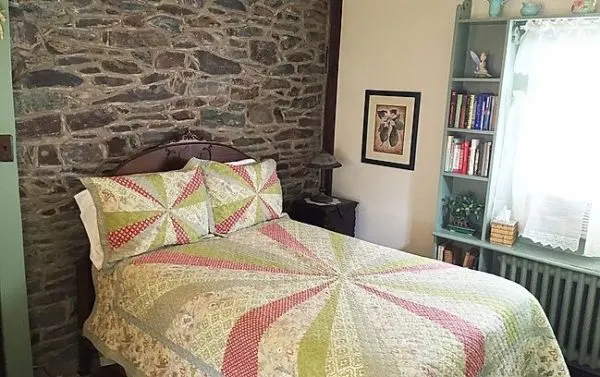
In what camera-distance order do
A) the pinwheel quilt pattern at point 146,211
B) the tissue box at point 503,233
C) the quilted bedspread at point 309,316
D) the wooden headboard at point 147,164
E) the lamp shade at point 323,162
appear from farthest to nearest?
the lamp shade at point 323,162
the tissue box at point 503,233
the wooden headboard at point 147,164
the pinwheel quilt pattern at point 146,211
the quilted bedspread at point 309,316

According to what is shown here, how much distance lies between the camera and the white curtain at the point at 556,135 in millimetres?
2979

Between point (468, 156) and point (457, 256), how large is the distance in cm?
69

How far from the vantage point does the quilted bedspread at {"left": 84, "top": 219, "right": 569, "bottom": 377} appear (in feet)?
6.50

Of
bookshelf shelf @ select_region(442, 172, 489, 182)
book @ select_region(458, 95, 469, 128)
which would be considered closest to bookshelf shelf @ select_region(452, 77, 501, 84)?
book @ select_region(458, 95, 469, 128)

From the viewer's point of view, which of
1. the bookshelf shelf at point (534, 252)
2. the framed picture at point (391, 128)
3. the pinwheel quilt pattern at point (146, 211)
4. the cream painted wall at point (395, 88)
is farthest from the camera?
the framed picture at point (391, 128)

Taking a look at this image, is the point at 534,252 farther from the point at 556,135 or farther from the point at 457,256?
the point at 556,135

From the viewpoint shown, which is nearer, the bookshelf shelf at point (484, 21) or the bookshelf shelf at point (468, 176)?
the bookshelf shelf at point (484, 21)

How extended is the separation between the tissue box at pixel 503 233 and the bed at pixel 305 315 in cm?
68

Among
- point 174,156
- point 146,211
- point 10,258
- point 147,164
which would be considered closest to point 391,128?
point 174,156

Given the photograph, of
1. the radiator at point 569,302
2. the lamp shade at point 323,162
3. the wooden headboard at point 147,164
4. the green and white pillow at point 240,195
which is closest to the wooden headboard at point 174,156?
the wooden headboard at point 147,164

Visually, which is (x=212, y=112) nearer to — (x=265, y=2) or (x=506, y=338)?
(x=265, y=2)

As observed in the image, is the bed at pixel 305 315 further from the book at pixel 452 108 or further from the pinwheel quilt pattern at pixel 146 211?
the book at pixel 452 108

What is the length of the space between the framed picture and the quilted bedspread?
114cm

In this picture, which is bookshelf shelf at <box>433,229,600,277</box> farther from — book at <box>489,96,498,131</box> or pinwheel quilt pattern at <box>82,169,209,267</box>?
pinwheel quilt pattern at <box>82,169,209,267</box>
